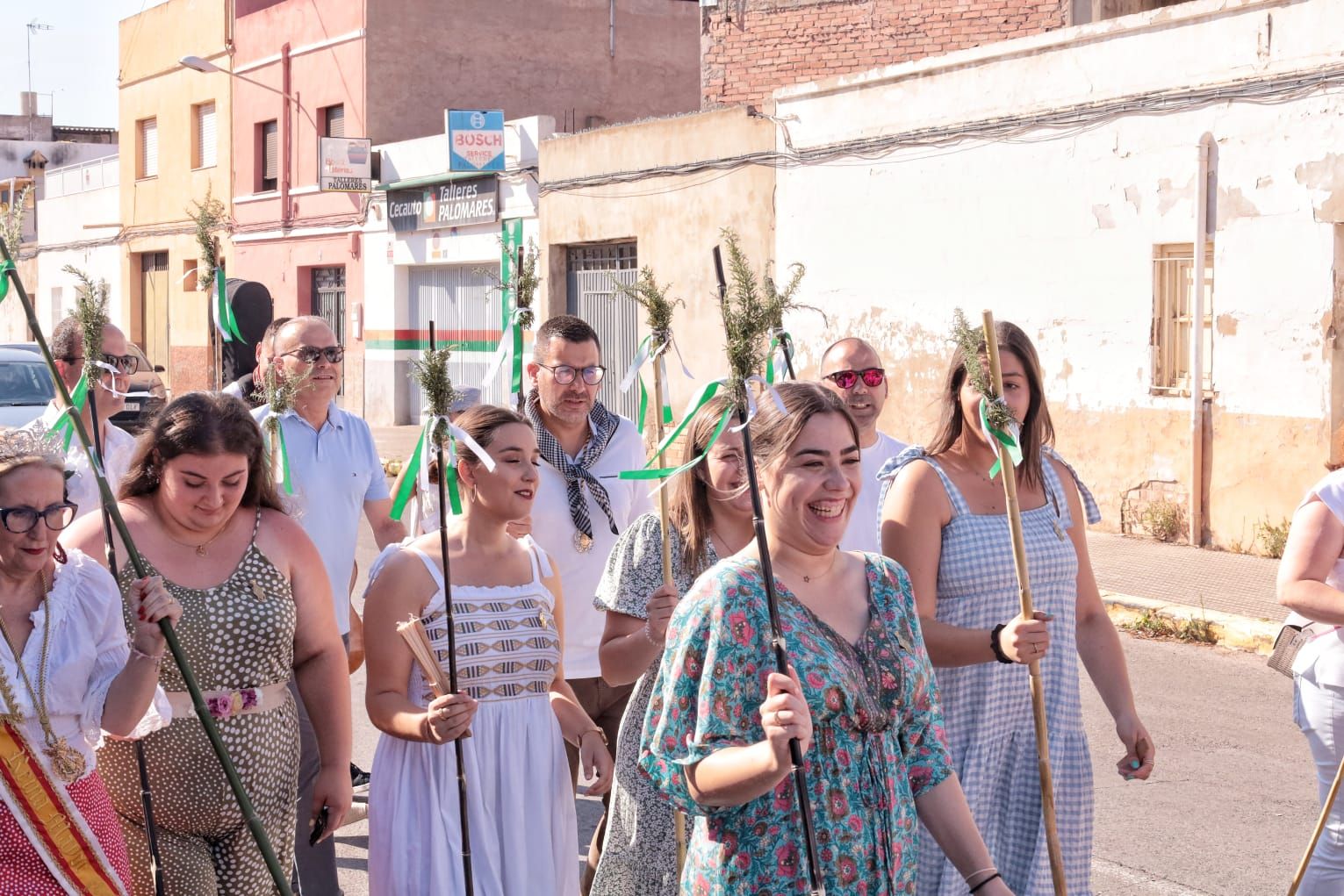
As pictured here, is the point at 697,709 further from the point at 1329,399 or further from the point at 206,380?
the point at 206,380

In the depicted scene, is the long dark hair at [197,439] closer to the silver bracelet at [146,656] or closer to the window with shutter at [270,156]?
the silver bracelet at [146,656]

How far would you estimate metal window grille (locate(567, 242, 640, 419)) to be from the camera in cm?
2097

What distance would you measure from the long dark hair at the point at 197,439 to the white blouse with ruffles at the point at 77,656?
1.27 feet

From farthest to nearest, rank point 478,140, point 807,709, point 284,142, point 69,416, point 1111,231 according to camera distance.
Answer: point 284,142, point 478,140, point 1111,231, point 69,416, point 807,709

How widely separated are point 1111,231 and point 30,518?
11898mm

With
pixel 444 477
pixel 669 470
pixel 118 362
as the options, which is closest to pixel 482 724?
pixel 444 477

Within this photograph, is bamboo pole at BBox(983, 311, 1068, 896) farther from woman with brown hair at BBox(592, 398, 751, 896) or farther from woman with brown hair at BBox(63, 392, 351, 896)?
woman with brown hair at BBox(63, 392, 351, 896)

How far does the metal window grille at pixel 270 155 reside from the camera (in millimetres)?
30375

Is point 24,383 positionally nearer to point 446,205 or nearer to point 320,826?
point 446,205

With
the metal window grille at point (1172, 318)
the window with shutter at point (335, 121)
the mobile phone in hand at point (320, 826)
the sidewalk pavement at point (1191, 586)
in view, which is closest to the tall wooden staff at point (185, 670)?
the mobile phone in hand at point (320, 826)

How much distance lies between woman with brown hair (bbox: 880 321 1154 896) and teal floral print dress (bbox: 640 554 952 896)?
3.16ft

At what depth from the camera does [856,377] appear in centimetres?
563

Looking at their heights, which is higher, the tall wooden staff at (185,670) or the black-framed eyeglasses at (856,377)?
the black-framed eyeglasses at (856,377)

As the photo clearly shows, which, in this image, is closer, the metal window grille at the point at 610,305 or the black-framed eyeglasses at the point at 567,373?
the black-framed eyeglasses at the point at 567,373
